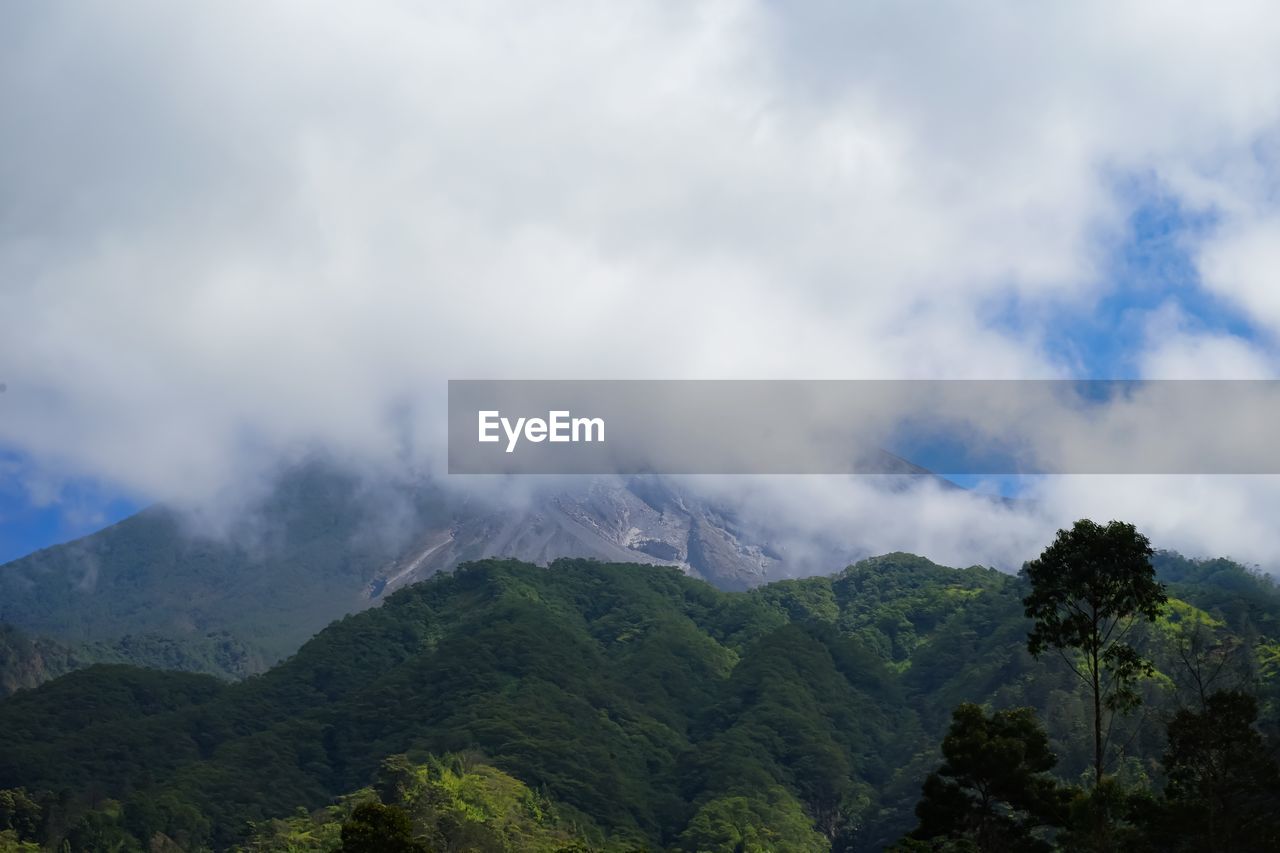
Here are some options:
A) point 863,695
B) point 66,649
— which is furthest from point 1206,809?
point 66,649

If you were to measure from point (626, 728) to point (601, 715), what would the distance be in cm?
282

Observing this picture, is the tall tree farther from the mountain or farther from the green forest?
the mountain

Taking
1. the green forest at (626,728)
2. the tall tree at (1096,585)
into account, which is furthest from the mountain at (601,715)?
the tall tree at (1096,585)

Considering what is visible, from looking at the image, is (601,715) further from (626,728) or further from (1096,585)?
(1096,585)

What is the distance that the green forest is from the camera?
306 ft

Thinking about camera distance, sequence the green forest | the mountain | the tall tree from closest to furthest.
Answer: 1. the tall tree
2. the green forest
3. the mountain

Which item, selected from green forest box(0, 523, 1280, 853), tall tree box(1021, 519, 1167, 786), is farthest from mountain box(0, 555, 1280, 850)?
tall tree box(1021, 519, 1167, 786)

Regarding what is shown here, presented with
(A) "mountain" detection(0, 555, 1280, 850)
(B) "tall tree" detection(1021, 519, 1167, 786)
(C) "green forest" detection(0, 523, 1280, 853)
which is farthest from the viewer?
(A) "mountain" detection(0, 555, 1280, 850)

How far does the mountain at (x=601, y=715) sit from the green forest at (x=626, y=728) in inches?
13.8

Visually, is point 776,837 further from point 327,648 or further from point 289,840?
point 327,648

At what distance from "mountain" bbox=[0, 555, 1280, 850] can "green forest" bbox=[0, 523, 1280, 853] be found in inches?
13.8

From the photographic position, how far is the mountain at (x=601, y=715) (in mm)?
112000

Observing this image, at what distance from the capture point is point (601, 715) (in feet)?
448

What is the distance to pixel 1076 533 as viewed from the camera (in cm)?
4641
